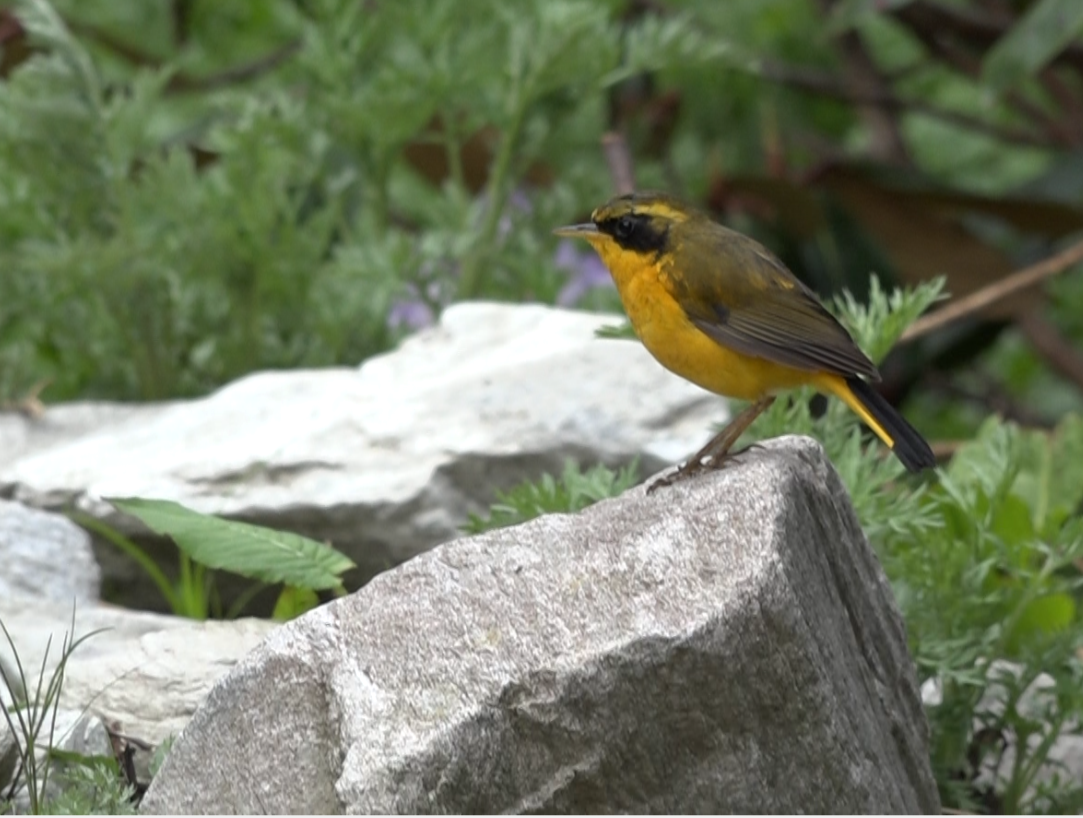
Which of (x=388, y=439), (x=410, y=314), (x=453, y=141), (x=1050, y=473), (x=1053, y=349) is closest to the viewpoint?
(x=388, y=439)

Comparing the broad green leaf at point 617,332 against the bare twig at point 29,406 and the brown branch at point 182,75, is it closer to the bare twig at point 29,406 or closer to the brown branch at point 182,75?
the bare twig at point 29,406

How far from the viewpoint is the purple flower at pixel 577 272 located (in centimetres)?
540

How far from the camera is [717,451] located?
3.14 metres

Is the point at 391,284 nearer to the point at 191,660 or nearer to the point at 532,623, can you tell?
the point at 191,660

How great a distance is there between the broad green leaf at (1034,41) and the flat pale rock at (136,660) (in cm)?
274

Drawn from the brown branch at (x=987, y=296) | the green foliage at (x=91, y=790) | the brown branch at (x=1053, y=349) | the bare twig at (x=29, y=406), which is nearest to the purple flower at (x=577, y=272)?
the brown branch at (x=987, y=296)

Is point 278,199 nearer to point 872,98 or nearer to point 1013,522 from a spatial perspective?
point 1013,522

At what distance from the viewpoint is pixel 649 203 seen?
351 centimetres

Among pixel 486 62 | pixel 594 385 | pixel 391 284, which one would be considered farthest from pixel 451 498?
pixel 486 62

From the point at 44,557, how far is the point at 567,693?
1.60 m

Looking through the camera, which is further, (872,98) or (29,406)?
(872,98)

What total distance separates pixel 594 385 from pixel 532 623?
5.33 ft

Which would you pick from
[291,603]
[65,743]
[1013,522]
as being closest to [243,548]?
[291,603]

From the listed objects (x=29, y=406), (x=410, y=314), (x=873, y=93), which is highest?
(x=873, y=93)
